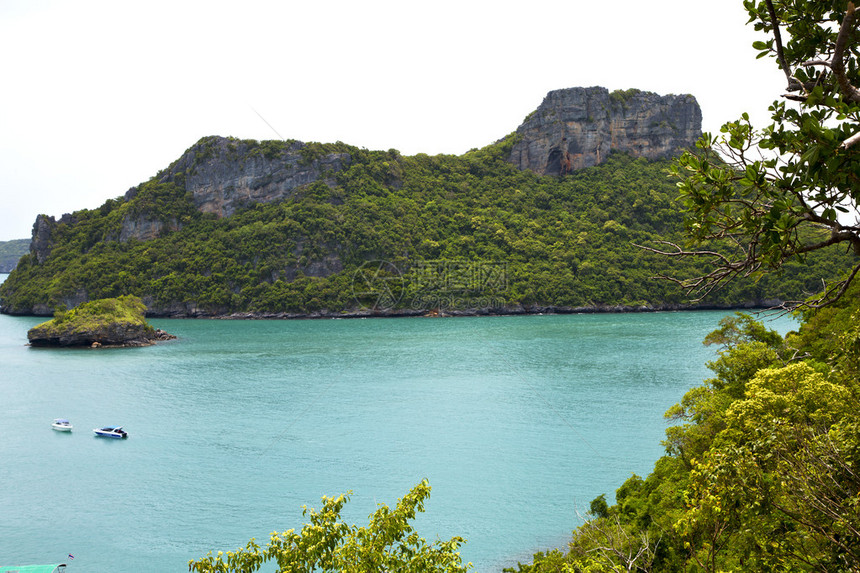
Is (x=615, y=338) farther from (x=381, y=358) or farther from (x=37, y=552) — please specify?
(x=37, y=552)

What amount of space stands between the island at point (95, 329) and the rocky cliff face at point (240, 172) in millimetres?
42847

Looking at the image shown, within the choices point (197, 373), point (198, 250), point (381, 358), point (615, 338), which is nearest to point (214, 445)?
point (197, 373)

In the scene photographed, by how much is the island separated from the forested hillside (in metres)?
26.0

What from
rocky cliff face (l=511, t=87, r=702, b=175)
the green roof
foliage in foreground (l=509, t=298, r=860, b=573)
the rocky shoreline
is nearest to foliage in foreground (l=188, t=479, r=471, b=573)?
foliage in foreground (l=509, t=298, r=860, b=573)

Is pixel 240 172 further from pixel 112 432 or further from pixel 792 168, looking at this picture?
pixel 792 168

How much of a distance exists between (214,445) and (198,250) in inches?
2936

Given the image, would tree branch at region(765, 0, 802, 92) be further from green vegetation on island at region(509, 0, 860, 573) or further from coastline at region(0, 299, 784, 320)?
coastline at region(0, 299, 784, 320)

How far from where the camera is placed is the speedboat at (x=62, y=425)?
3062 centimetres

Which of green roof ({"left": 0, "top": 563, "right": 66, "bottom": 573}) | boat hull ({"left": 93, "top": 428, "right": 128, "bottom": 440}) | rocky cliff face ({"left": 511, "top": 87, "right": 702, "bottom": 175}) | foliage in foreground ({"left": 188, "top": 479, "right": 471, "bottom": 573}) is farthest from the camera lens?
rocky cliff face ({"left": 511, "top": 87, "right": 702, "bottom": 175})

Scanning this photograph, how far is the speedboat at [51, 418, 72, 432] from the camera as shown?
3062cm

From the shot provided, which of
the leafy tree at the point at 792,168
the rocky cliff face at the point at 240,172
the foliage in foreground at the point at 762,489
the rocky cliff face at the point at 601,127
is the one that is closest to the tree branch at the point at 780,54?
the leafy tree at the point at 792,168

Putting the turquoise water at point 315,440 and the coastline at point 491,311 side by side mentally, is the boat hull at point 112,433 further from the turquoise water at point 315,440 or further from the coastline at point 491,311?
the coastline at point 491,311

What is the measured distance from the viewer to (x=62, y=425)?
101 ft

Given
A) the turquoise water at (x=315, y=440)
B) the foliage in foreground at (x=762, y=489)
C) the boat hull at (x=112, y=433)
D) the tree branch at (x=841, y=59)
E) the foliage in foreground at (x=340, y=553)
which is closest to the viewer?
the tree branch at (x=841, y=59)
